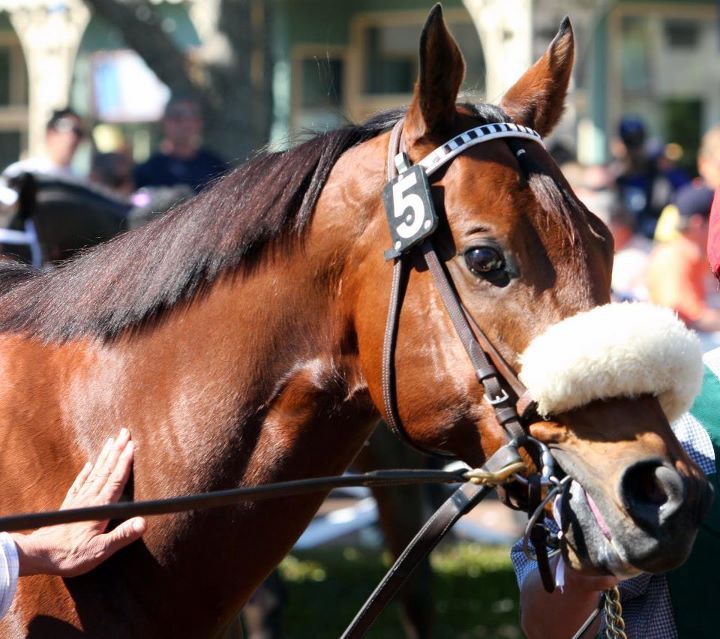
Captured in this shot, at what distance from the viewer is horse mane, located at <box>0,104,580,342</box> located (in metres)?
2.27

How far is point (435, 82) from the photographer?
2129 mm

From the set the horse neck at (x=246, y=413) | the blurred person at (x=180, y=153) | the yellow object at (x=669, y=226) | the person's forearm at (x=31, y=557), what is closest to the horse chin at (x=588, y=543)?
the horse neck at (x=246, y=413)

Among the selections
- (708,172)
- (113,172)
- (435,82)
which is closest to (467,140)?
(435,82)

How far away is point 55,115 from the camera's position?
7.51 m

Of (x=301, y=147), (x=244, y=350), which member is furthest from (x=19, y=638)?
(x=301, y=147)

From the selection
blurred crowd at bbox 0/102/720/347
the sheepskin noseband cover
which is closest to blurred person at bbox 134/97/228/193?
Answer: blurred crowd at bbox 0/102/720/347

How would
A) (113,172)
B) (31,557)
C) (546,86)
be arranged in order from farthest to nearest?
(113,172) < (546,86) < (31,557)

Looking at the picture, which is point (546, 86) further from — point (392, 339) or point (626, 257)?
point (626, 257)

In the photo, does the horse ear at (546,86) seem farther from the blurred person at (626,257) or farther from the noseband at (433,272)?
the blurred person at (626,257)

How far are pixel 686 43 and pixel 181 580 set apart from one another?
11500 mm

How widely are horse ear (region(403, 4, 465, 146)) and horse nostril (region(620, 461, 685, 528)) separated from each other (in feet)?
2.48

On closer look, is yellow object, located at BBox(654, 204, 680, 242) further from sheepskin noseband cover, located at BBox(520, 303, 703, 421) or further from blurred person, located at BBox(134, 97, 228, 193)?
sheepskin noseband cover, located at BBox(520, 303, 703, 421)

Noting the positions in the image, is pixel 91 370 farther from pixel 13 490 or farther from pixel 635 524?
pixel 635 524

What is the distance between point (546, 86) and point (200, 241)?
0.79 metres
